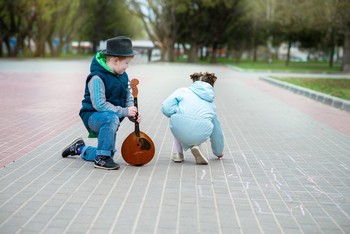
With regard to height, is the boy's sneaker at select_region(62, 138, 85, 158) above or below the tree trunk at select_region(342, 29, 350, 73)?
above

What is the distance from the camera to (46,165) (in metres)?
6.12

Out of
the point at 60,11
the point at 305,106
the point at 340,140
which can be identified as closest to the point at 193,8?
the point at 60,11

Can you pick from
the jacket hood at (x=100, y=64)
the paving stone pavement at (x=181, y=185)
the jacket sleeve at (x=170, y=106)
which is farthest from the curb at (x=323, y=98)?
the jacket hood at (x=100, y=64)

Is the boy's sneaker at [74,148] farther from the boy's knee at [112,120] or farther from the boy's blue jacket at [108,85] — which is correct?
the boy's knee at [112,120]

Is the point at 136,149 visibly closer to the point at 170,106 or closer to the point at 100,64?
the point at 170,106

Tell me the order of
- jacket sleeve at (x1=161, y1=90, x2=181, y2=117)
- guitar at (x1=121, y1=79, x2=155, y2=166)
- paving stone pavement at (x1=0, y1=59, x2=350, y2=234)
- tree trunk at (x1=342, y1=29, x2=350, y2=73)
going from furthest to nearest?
tree trunk at (x1=342, y1=29, x2=350, y2=73)
jacket sleeve at (x1=161, y1=90, x2=181, y2=117)
guitar at (x1=121, y1=79, x2=155, y2=166)
paving stone pavement at (x1=0, y1=59, x2=350, y2=234)

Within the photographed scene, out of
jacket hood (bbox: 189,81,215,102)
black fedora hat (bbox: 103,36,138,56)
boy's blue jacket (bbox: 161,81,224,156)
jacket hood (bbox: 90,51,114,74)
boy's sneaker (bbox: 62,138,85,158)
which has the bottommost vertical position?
boy's sneaker (bbox: 62,138,85,158)

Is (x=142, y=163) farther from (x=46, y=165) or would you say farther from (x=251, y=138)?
(x=251, y=138)

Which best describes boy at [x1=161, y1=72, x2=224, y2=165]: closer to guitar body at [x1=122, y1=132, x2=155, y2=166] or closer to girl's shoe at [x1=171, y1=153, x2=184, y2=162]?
girl's shoe at [x1=171, y1=153, x2=184, y2=162]

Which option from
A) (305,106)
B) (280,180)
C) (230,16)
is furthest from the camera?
(230,16)

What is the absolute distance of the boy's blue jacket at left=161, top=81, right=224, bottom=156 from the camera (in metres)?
6.27

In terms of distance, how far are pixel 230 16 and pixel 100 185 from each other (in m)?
51.7

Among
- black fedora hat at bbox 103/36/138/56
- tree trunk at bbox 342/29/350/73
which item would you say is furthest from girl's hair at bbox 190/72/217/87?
tree trunk at bbox 342/29/350/73

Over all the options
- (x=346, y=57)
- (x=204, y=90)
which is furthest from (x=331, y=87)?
(x=346, y=57)
